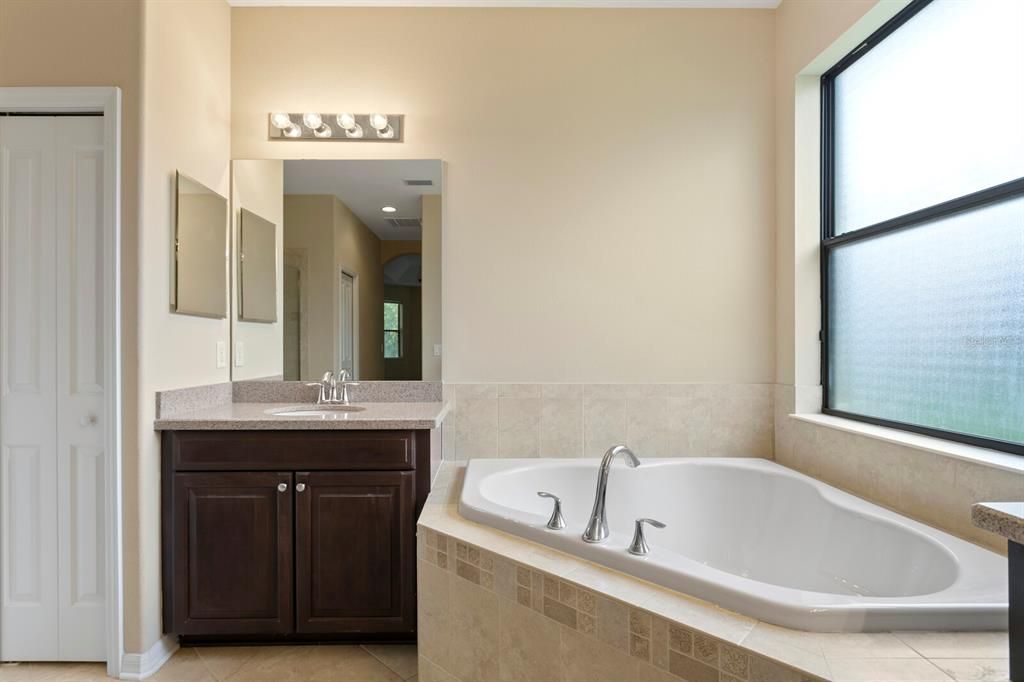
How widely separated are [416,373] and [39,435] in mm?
1359

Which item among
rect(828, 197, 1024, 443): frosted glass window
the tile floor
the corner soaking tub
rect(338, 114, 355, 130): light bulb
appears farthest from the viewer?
rect(338, 114, 355, 130): light bulb

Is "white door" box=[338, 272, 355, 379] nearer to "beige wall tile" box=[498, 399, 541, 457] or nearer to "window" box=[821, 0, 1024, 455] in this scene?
"beige wall tile" box=[498, 399, 541, 457]

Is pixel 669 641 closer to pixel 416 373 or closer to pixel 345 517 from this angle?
pixel 345 517

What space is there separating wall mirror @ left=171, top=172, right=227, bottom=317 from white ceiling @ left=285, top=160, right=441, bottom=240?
0.36 m

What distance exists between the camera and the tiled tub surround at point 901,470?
1435 mm

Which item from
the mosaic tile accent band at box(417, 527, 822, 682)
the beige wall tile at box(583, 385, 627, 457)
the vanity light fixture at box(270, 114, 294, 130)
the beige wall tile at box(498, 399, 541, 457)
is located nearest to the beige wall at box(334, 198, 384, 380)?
the vanity light fixture at box(270, 114, 294, 130)

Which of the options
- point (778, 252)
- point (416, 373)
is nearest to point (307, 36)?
point (416, 373)

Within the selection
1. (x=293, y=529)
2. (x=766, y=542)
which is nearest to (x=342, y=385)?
(x=293, y=529)

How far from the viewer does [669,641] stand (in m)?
1.08

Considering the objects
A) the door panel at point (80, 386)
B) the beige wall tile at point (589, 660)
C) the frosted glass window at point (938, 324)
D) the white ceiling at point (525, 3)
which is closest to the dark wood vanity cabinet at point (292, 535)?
the door panel at point (80, 386)

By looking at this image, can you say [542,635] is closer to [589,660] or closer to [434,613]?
[589,660]

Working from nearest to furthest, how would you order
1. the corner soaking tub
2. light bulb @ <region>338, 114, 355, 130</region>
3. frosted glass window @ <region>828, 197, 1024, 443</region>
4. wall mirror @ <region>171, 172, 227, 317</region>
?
1. the corner soaking tub
2. frosted glass window @ <region>828, 197, 1024, 443</region>
3. wall mirror @ <region>171, 172, 227, 317</region>
4. light bulb @ <region>338, 114, 355, 130</region>

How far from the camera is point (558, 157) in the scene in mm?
2537

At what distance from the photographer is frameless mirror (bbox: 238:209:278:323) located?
254 centimetres
